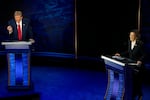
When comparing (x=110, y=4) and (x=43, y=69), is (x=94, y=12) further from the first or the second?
(x=43, y=69)

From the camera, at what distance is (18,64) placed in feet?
19.1

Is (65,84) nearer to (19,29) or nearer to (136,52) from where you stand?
(19,29)

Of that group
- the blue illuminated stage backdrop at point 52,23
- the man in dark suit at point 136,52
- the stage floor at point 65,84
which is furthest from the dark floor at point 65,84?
the man in dark suit at point 136,52

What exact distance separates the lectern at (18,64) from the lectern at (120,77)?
5.41ft

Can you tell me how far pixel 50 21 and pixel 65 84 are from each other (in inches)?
93.9

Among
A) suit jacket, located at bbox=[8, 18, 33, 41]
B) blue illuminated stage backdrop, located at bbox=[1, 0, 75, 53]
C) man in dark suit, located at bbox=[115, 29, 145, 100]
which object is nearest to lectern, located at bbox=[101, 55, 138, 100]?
man in dark suit, located at bbox=[115, 29, 145, 100]

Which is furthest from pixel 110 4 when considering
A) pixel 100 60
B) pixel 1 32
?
pixel 1 32

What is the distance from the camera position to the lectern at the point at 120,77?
441 centimetres

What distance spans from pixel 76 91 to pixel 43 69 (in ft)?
7.29

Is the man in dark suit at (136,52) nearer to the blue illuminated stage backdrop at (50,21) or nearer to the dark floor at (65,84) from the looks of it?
the dark floor at (65,84)

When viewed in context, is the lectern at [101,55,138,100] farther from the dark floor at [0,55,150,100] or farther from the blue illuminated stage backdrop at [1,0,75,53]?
the blue illuminated stage backdrop at [1,0,75,53]

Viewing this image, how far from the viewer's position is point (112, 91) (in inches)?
189

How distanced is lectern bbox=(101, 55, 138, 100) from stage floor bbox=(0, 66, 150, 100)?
98 cm

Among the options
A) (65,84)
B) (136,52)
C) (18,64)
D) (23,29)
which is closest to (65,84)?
(65,84)
